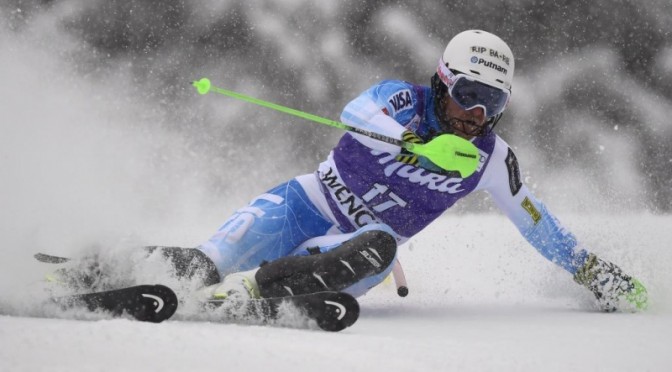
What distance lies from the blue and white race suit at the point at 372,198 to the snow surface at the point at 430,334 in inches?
16.9

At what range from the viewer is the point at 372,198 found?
3.94 m

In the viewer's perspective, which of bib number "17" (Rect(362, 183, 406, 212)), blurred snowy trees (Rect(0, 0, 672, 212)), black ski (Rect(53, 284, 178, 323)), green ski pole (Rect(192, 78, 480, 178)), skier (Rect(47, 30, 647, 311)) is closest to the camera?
black ski (Rect(53, 284, 178, 323))

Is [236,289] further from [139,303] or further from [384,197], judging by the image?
[384,197]

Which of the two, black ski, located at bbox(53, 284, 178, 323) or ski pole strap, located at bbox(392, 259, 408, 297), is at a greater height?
ski pole strap, located at bbox(392, 259, 408, 297)

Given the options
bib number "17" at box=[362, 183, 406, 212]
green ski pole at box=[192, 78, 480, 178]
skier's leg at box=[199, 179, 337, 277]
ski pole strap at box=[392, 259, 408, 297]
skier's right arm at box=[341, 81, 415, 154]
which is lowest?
ski pole strap at box=[392, 259, 408, 297]

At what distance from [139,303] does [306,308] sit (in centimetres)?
57

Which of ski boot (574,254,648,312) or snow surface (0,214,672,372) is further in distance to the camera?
ski boot (574,254,648,312)

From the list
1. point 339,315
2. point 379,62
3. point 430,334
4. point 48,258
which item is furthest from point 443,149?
point 379,62

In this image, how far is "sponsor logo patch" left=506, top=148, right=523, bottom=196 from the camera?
4086 mm

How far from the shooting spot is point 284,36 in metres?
8.71

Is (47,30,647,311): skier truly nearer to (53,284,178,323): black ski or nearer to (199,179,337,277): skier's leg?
(199,179,337,277): skier's leg

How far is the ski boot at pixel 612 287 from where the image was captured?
4.09 m

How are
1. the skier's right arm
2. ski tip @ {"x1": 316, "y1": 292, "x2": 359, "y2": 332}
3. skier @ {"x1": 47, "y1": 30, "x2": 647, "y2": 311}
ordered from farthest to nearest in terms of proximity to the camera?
skier @ {"x1": 47, "y1": 30, "x2": 647, "y2": 311}
the skier's right arm
ski tip @ {"x1": 316, "y1": 292, "x2": 359, "y2": 332}

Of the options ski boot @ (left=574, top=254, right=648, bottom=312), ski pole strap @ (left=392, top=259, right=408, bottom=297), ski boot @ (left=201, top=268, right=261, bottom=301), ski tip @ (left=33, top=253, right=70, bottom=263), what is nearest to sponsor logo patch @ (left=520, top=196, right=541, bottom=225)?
ski boot @ (left=574, top=254, right=648, bottom=312)
